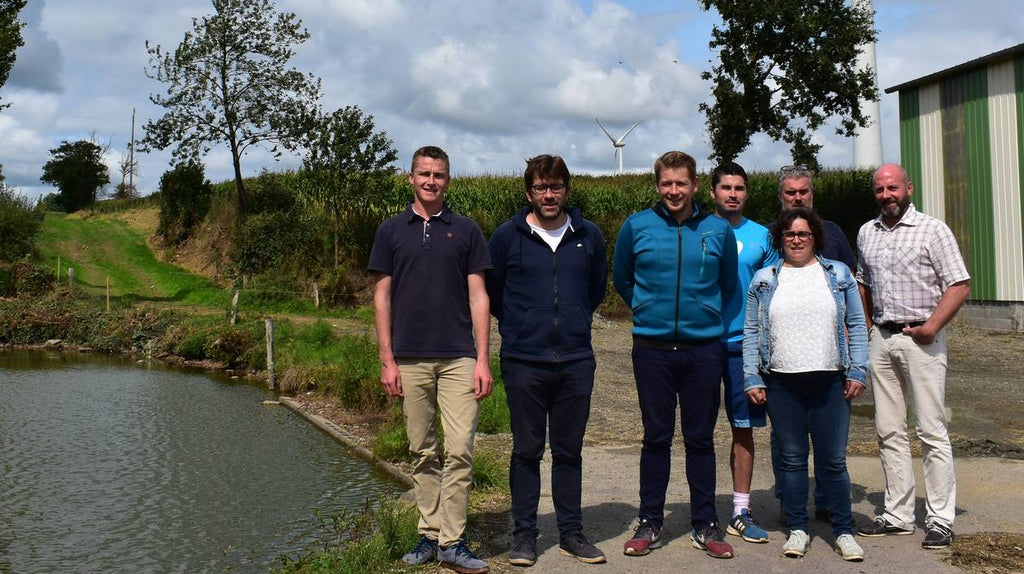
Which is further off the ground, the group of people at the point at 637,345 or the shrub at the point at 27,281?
the shrub at the point at 27,281

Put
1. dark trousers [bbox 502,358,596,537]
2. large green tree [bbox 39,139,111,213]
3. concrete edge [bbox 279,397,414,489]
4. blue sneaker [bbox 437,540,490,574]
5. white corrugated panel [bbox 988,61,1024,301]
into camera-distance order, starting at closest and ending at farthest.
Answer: blue sneaker [bbox 437,540,490,574] < dark trousers [bbox 502,358,596,537] < concrete edge [bbox 279,397,414,489] < white corrugated panel [bbox 988,61,1024,301] < large green tree [bbox 39,139,111,213]

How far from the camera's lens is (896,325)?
4941mm

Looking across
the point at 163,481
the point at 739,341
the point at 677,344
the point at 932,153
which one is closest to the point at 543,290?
the point at 677,344

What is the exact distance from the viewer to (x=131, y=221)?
143 feet

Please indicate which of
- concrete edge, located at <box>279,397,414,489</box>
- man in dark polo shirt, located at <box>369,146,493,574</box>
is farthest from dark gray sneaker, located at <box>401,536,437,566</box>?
concrete edge, located at <box>279,397,414,489</box>

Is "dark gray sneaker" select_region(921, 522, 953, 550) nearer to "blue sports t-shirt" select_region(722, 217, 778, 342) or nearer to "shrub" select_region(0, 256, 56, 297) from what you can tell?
"blue sports t-shirt" select_region(722, 217, 778, 342)

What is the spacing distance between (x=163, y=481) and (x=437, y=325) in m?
5.54

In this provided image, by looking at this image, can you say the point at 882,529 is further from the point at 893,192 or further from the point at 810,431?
the point at 893,192

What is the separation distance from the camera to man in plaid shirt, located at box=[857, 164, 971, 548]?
4805 mm

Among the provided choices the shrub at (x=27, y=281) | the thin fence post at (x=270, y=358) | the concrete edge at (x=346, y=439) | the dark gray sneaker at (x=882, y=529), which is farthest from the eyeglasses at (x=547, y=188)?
the shrub at (x=27, y=281)

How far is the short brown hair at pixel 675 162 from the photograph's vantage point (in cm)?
454

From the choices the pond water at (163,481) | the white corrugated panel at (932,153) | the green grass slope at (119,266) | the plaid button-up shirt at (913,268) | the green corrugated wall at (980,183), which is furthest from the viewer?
the green grass slope at (119,266)

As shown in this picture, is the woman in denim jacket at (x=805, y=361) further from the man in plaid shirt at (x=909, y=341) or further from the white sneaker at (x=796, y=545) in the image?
the man in plaid shirt at (x=909, y=341)

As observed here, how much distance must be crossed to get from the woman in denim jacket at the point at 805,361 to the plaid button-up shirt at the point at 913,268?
47 cm
